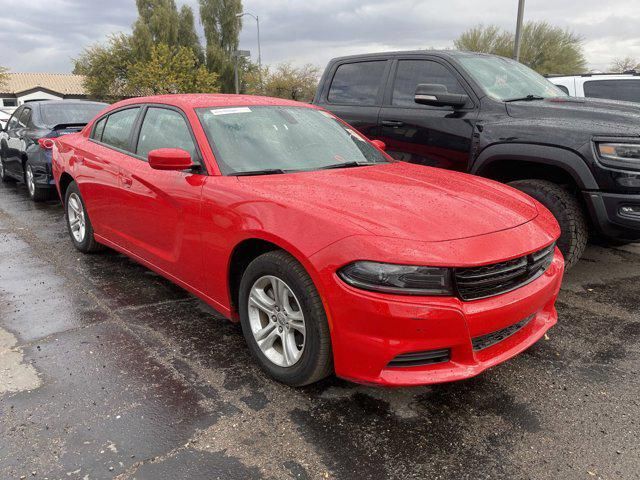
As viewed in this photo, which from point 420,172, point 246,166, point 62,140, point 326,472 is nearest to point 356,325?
point 326,472

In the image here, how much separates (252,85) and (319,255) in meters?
47.7

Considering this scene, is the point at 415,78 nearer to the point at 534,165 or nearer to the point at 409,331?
the point at 534,165

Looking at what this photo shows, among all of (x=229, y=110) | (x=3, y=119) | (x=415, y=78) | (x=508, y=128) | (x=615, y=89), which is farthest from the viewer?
(x=3, y=119)

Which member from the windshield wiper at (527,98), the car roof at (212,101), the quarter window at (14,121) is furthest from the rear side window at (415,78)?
the quarter window at (14,121)

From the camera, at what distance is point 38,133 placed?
23.7 feet

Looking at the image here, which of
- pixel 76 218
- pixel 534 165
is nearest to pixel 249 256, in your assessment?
pixel 534 165

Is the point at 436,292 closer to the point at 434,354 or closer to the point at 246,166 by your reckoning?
the point at 434,354

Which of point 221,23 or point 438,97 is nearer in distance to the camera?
point 438,97

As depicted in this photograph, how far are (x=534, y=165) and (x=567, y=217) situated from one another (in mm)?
569

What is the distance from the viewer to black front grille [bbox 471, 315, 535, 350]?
2336 mm

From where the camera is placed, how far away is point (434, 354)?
7.34 ft

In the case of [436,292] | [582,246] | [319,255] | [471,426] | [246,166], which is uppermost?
[246,166]

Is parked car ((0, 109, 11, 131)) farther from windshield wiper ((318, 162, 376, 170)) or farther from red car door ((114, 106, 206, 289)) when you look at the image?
windshield wiper ((318, 162, 376, 170))

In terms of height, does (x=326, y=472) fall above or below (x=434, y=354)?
below
